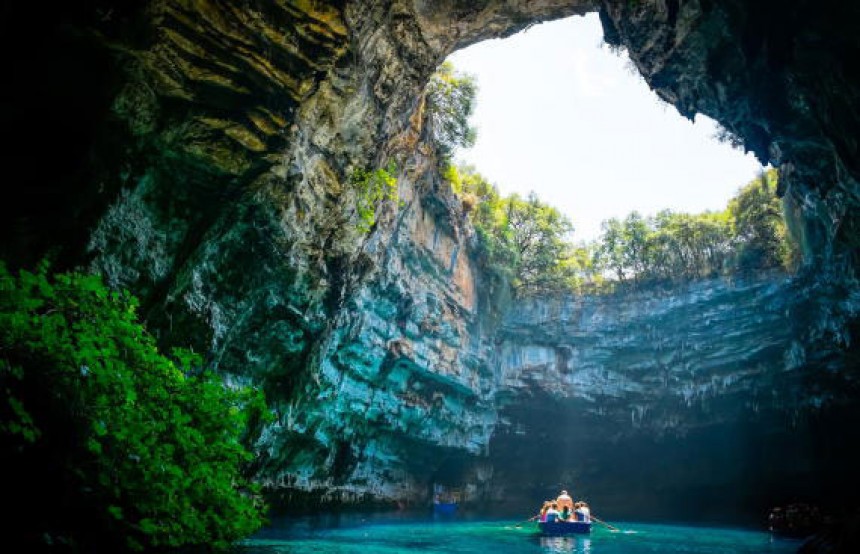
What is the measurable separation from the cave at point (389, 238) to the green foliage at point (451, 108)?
195 centimetres

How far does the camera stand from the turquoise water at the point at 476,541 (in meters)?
11.7

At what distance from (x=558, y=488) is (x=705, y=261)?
50.4ft

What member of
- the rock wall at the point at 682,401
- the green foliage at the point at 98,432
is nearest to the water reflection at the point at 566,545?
the rock wall at the point at 682,401

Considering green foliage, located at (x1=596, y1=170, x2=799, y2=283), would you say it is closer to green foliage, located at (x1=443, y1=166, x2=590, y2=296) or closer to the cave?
the cave

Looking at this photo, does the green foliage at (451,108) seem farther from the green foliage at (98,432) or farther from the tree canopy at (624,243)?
the green foliage at (98,432)

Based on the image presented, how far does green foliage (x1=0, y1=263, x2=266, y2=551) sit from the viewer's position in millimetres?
4539

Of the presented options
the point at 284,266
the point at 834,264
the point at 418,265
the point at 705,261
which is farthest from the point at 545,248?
the point at 284,266

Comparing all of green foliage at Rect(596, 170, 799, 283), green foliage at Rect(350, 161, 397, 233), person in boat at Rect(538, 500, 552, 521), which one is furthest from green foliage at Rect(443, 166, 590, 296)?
person in boat at Rect(538, 500, 552, 521)

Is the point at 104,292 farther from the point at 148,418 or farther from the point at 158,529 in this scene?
the point at 158,529

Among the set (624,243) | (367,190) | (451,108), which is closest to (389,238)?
(367,190)

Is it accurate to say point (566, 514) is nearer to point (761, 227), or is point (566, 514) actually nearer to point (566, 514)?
point (566, 514)

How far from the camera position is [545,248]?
26.5 meters

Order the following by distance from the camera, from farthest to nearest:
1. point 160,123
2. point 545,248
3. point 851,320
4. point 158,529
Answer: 1. point 545,248
2. point 851,320
3. point 160,123
4. point 158,529

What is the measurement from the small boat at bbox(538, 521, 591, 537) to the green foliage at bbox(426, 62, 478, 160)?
45.6ft
